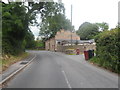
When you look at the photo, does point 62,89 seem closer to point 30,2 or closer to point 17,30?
point 17,30

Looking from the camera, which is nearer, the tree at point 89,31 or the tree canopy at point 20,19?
the tree canopy at point 20,19

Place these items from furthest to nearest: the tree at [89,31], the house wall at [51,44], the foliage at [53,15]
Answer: the tree at [89,31], the house wall at [51,44], the foliage at [53,15]

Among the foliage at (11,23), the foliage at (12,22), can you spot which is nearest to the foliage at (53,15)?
the foliage at (12,22)

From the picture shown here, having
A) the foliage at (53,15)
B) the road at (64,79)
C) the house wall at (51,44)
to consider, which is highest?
the foliage at (53,15)

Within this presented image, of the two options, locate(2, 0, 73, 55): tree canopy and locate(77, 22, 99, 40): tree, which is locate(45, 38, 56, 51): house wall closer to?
locate(77, 22, 99, 40): tree

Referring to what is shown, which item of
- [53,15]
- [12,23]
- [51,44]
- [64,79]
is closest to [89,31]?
[51,44]

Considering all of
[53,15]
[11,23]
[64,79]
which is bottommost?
[64,79]

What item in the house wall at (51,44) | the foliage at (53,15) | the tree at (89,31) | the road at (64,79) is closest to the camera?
the road at (64,79)

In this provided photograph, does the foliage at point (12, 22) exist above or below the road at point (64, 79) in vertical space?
above

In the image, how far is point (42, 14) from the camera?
30.1 m

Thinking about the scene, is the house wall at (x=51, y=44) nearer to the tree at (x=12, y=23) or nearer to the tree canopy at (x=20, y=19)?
the tree canopy at (x=20, y=19)

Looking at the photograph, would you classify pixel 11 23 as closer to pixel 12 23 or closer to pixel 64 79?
pixel 12 23

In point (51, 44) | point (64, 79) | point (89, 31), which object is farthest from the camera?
point (89, 31)

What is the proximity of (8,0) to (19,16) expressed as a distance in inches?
172
